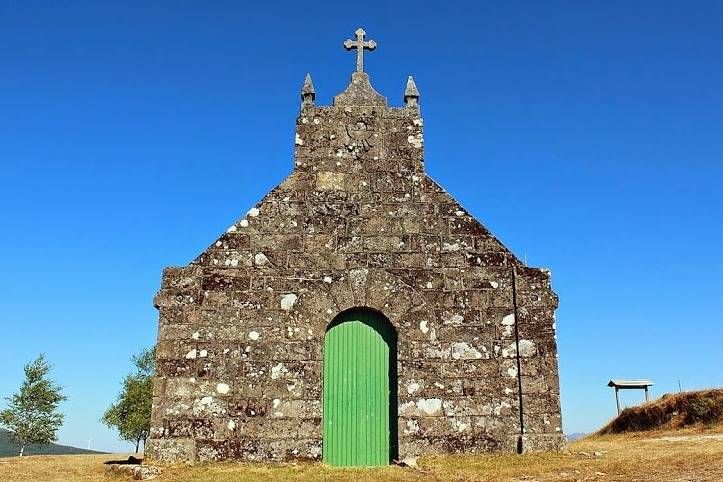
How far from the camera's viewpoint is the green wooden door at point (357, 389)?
1126 cm

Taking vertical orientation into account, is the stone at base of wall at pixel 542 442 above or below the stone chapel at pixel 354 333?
below

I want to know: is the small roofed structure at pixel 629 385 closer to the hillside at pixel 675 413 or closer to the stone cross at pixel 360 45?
the hillside at pixel 675 413

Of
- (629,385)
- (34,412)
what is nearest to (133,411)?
(34,412)

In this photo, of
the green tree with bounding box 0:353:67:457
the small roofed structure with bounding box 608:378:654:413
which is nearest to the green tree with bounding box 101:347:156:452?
the green tree with bounding box 0:353:67:457

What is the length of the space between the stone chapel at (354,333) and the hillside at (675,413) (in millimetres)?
11648

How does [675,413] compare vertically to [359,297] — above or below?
below

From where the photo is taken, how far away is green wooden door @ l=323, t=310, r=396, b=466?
11.3 m

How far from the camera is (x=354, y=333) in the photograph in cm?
1183

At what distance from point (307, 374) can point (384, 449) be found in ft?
6.68

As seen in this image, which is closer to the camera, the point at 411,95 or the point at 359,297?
the point at 359,297

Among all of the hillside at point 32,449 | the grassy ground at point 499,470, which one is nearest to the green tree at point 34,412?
the hillside at point 32,449

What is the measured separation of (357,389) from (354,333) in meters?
1.09

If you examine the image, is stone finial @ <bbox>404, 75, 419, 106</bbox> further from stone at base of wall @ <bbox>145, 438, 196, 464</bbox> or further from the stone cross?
stone at base of wall @ <bbox>145, 438, 196, 464</bbox>

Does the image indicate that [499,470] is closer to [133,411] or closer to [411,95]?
[411,95]
